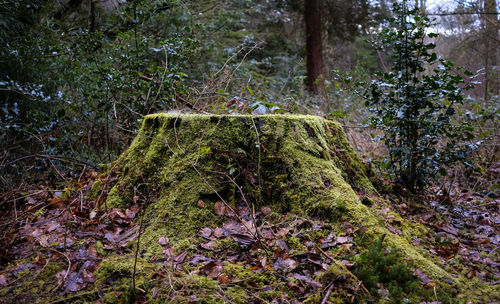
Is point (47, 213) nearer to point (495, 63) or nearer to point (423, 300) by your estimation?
point (423, 300)

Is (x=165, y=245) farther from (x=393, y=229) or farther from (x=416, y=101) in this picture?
(x=416, y=101)

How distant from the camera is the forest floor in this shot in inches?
90.4

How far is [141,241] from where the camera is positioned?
273 centimetres

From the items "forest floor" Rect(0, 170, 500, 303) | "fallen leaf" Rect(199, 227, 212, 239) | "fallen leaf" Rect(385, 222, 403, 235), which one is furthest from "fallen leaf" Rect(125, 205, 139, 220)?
"fallen leaf" Rect(385, 222, 403, 235)

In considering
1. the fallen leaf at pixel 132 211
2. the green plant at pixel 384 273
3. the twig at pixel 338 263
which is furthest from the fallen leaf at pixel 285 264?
the fallen leaf at pixel 132 211

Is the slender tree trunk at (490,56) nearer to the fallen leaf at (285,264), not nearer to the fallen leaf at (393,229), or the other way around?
the fallen leaf at (393,229)

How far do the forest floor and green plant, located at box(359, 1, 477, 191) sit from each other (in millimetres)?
670

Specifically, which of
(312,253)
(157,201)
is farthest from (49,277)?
(312,253)

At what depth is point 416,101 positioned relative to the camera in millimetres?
3832

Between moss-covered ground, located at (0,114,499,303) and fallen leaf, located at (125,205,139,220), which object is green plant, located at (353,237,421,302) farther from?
fallen leaf, located at (125,205,139,220)

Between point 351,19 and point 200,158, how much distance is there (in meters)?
12.2

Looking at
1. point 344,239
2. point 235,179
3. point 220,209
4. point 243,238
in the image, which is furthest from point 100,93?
point 344,239

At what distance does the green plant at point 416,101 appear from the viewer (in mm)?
3754

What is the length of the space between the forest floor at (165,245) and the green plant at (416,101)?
2.20 ft
